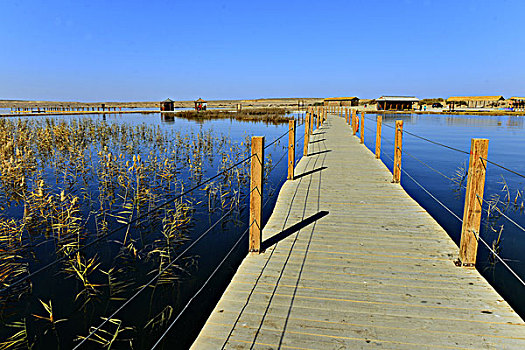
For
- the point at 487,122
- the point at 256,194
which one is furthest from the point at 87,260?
the point at 487,122

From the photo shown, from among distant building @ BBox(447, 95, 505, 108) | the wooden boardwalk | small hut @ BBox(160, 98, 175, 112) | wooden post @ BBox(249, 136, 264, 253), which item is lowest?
the wooden boardwalk

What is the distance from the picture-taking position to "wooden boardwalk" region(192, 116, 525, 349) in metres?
2.81

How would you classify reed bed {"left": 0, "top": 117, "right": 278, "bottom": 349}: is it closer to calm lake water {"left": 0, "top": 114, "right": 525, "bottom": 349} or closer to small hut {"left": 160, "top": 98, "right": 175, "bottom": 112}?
calm lake water {"left": 0, "top": 114, "right": 525, "bottom": 349}

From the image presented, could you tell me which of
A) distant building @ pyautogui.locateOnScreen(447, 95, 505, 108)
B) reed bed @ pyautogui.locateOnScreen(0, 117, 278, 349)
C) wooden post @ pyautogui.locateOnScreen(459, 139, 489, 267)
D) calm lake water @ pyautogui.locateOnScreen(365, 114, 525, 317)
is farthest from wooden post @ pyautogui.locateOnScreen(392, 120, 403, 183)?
distant building @ pyautogui.locateOnScreen(447, 95, 505, 108)

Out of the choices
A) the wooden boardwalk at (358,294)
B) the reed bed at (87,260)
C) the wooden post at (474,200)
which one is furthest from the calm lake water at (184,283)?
the wooden post at (474,200)

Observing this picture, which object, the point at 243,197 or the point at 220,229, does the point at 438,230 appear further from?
the point at 243,197

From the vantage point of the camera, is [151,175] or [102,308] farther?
[151,175]

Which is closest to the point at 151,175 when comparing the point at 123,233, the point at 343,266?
the point at 123,233

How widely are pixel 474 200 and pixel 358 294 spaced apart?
191cm

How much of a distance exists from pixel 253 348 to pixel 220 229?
483 cm

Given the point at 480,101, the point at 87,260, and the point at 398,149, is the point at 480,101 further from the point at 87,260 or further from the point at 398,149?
the point at 87,260

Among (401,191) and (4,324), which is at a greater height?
(401,191)

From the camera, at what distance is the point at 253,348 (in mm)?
2701

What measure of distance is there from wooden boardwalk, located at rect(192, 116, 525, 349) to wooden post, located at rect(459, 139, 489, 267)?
0.26 m
